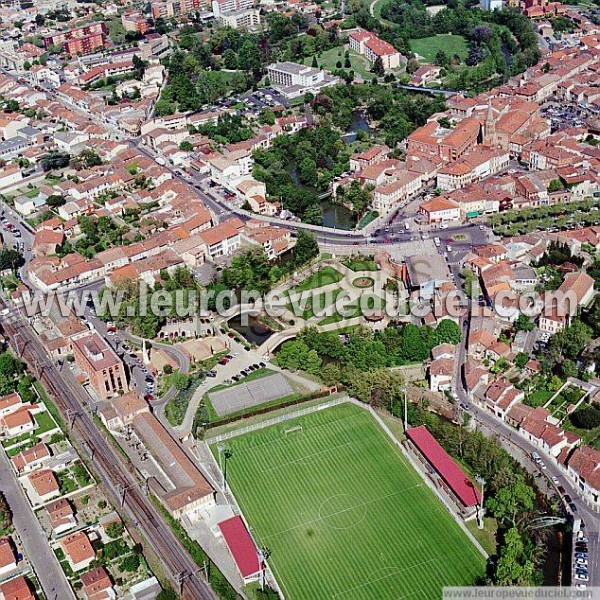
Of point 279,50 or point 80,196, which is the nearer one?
point 80,196

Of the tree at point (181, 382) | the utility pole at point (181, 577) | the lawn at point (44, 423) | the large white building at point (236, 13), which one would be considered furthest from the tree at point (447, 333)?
the large white building at point (236, 13)

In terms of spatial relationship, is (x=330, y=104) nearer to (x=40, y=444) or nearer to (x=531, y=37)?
(x=531, y=37)

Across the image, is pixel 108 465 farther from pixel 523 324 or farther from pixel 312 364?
pixel 523 324

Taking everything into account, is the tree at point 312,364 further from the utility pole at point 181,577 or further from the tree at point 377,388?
the utility pole at point 181,577

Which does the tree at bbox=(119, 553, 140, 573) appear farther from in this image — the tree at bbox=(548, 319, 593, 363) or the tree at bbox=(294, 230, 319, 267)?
the tree at bbox=(294, 230, 319, 267)

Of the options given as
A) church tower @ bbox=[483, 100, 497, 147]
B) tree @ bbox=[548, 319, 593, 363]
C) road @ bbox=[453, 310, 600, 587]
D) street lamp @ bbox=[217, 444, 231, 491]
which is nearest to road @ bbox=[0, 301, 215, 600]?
street lamp @ bbox=[217, 444, 231, 491]

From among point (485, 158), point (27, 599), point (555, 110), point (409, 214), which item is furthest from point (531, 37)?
point (27, 599)

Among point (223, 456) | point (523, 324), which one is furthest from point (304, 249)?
point (223, 456)
